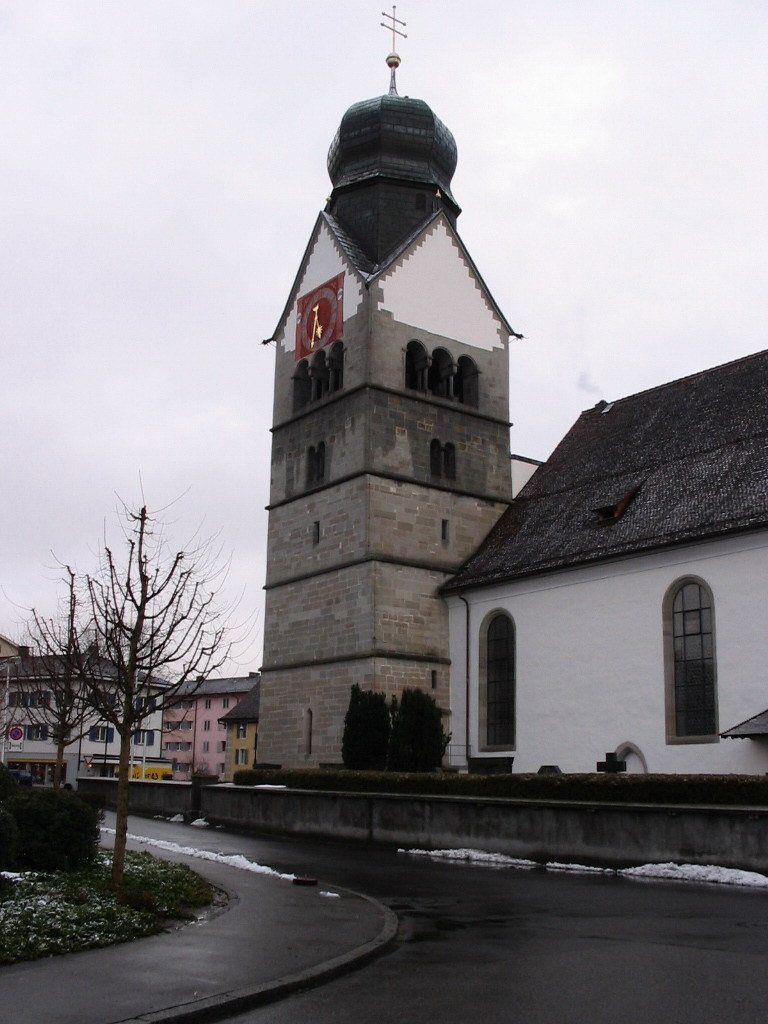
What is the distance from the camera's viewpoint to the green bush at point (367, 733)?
104ft

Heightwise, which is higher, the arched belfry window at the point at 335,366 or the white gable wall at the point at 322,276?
the white gable wall at the point at 322,276

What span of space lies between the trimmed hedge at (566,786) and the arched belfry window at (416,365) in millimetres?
13952

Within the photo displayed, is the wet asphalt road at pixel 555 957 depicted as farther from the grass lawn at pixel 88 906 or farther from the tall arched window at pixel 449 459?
the tall arched window at pixel 449 459

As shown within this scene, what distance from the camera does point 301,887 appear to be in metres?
15.8

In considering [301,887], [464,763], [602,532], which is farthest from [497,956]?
[464,763]

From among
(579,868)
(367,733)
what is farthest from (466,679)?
(579,868)

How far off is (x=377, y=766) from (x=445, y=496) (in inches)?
374

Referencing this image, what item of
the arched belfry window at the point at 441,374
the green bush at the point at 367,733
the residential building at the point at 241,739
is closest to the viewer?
the green bush at the point at 367,733

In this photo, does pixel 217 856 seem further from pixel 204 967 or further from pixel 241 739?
pixel 241 739

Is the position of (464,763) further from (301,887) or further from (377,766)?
(301,887)

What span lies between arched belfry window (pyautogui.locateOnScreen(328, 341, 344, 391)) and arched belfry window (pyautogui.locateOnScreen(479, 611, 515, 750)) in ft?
32.6

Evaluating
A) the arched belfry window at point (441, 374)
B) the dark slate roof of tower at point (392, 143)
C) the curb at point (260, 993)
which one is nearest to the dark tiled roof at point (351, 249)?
the dark slate roof of tower at point (392, 143)

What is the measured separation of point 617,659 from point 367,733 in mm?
7355

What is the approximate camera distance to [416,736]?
30.6 m
